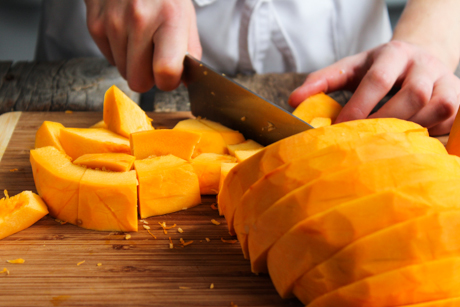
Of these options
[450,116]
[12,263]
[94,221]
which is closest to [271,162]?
[94,221]

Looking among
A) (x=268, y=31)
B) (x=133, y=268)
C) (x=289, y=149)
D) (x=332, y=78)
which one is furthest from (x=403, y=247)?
(x=268, y=31)

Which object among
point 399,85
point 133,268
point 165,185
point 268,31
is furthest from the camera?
point 268,31

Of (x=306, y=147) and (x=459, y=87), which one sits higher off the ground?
(x=306, y=147)

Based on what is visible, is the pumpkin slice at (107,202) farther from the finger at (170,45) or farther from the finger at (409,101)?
the finger at (409,101)

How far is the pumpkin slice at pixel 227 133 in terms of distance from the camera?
154cm

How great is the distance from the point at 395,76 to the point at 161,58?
1026 millimetres

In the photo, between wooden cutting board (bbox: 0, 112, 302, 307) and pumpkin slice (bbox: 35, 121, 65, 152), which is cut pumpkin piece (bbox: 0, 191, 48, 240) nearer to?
wooden cutting board (bbox: 0, 112, 302, 307)

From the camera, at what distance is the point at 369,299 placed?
2.65ft

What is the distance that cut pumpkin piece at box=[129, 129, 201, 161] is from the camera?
133cm

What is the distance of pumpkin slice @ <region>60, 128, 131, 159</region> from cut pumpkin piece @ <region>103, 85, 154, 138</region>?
6cm

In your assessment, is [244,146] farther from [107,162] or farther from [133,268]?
[133,268]

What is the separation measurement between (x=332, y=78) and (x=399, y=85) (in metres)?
0.32

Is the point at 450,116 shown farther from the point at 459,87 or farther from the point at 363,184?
the point at 363,184

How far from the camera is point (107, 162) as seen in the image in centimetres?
123
